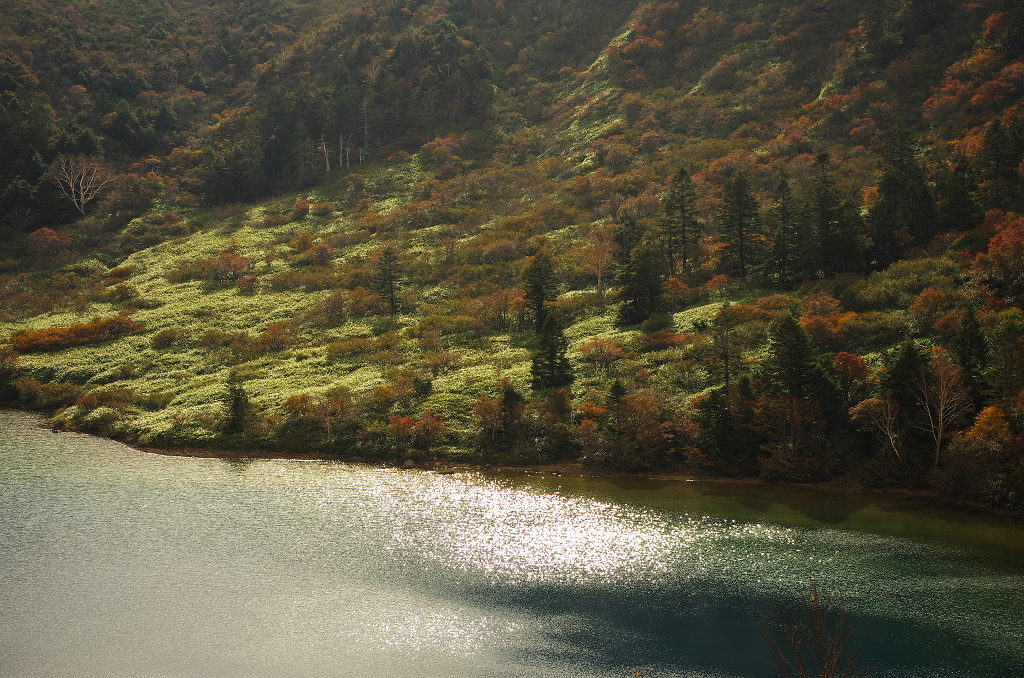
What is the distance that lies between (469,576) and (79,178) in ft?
433

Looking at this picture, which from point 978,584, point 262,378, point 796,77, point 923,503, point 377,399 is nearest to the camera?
point 978,584

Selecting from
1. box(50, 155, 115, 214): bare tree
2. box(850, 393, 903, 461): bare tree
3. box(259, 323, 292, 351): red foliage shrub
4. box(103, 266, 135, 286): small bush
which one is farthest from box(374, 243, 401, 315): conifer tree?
box(50, 155, 115, 214): bare tree

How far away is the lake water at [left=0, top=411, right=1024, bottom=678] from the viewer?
29.6 meters

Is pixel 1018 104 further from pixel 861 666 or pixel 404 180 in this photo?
pixel 404 180

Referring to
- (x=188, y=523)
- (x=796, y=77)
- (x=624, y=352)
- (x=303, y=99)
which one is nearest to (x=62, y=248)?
(x=303, y=99)

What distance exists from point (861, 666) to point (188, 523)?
42.0 meters

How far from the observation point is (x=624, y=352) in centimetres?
7075

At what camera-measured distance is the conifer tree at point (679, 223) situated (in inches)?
3600

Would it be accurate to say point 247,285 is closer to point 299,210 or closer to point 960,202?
point 299,210

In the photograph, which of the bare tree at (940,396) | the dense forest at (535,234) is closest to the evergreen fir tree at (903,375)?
the dense forest at (535,234)

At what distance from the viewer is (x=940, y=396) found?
1833 inches

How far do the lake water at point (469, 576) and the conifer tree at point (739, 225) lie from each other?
144ft

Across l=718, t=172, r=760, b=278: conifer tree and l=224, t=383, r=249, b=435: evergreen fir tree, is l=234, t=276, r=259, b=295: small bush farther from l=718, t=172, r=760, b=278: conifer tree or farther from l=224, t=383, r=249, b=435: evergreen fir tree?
l=718, t=172, r=760, b=278: conifer tree

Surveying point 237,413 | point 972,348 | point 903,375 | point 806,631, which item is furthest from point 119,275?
point 972,348
